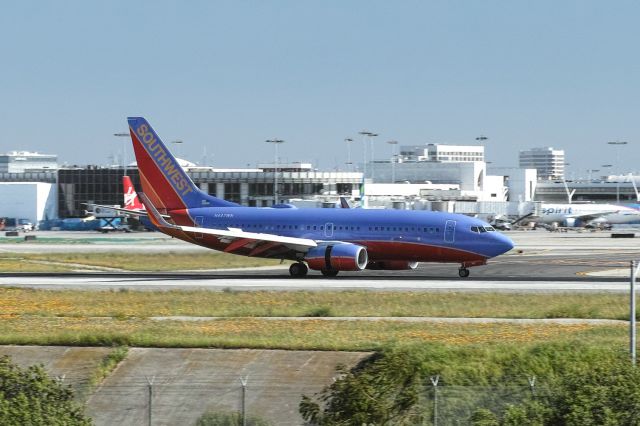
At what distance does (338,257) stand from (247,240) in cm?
580

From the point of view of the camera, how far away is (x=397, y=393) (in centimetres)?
2423

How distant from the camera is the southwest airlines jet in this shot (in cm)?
6066

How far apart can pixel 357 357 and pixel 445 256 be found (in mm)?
30519

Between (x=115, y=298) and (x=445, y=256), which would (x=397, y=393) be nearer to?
(x=115, y=298)

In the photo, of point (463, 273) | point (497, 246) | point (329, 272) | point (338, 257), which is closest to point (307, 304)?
point (338, 257)

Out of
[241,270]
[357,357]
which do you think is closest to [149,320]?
[357,357]

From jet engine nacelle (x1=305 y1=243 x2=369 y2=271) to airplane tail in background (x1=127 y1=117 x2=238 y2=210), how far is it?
30.0 ft

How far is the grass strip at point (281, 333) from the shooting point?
33.4 metres

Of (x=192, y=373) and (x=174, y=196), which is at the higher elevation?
(x=174, y=196)

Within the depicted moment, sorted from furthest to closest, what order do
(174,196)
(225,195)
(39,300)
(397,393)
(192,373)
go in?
(225,195)
(174,196)
(39,300)
(192,373)
(397,393)

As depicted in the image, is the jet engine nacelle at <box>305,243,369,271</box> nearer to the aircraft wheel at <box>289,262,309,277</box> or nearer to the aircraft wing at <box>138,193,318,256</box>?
the aircraft wing at <box>138,193,318,256</box>

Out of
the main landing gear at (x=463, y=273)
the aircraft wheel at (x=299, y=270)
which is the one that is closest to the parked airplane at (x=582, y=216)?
the main landing gear at (x=463, y=273)

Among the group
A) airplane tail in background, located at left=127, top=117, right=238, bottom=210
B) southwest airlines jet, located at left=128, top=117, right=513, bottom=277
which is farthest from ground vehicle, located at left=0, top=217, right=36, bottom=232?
southwest airlines jet, located at left=128, top=117, right=513, bottom=277

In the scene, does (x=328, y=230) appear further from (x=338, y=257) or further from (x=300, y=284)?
(x=300, y=284)
